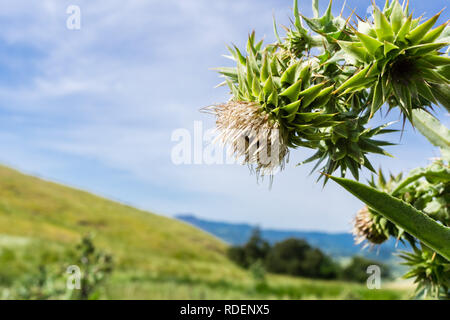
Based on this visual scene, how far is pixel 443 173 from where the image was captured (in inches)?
78.2

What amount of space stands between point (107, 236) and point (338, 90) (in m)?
52.7

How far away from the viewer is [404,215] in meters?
1.03

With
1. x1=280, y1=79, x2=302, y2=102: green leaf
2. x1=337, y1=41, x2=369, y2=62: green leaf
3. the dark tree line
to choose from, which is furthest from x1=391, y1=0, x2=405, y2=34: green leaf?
the dark tree line

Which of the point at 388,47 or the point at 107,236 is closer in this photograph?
the point at 388,47

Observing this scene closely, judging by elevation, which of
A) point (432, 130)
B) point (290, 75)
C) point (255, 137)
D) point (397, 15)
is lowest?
point (255, 137)

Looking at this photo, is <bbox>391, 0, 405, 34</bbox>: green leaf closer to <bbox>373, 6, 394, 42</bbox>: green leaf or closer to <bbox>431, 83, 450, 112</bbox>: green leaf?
<bbox>373, 6, 394, 42</bbox>: green leaf

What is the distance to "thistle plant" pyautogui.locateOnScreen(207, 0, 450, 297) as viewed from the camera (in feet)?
4.22

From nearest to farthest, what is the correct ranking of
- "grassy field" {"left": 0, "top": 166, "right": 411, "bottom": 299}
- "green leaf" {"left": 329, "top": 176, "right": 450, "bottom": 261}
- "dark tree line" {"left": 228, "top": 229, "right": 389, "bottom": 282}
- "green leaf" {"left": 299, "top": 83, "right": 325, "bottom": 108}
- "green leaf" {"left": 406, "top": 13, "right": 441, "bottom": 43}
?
"green leaf" {"left": 329, "top": 176, "right": 450, "bottom": 261} < "green leaf" {"left": 406, "top": 13, "right": 441, "bottom": 43} < "green leaf" {"left": 299, "top": 83, "right": 325, "bottom": 108} < "grassy field" {"left": 0, "top": 166, "right": 411, "bottom": 299} < "dark tree line" {"left": 228, "top": 229, "right": 389, "bottom": 282}

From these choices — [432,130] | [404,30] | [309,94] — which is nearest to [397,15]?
[404,30]

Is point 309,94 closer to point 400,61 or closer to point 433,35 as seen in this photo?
point 400,61

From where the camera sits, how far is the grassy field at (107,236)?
31.5m

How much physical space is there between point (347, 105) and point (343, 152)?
192mm

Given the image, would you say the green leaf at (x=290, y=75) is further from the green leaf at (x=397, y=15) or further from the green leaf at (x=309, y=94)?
the green leaf at (x=397, y=15)
